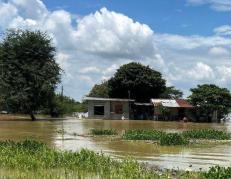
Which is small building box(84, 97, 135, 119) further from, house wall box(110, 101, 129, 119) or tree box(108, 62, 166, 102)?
tree box(108, 62, 166, 102)

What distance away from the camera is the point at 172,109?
73.8 meters

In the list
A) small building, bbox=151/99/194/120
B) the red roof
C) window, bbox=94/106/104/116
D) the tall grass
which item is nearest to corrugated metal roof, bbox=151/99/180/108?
small building, bbox=151/99/194/120

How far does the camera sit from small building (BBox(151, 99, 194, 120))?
7204 centimetres

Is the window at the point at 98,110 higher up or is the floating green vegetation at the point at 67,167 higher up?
the window at the point at 98,110

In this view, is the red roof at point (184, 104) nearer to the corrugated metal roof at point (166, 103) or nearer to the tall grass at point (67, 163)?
the corrugated metal roof at point (166, 103)

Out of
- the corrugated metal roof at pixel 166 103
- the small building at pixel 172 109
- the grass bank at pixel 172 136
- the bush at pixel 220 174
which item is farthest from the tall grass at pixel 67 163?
the corrugated metal roof at pixel 166 103

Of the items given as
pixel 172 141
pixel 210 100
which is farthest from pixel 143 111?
pixel 172 141

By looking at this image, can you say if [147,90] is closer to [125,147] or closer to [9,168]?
[125,147]

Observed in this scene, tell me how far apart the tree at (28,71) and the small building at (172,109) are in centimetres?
1687

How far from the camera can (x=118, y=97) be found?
78500 millimetres

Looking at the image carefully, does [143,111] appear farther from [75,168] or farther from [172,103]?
[75,168]

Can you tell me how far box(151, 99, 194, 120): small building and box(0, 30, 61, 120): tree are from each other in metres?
16.9

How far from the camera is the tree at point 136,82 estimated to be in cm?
7631

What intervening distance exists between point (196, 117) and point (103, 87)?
2656 centimetres
